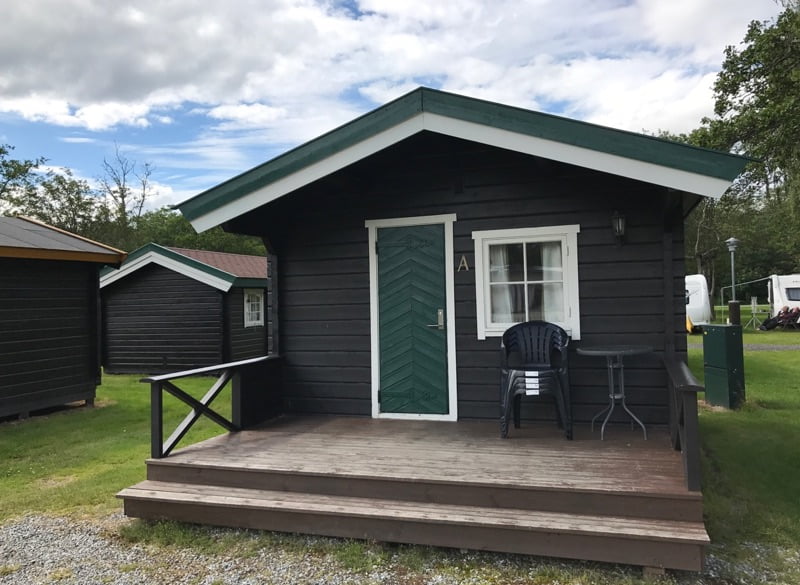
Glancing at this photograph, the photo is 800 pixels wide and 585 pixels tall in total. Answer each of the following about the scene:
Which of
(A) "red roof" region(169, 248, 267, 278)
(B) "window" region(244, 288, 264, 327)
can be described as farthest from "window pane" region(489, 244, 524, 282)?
(B) "window" region(244, 288, 264, 327)

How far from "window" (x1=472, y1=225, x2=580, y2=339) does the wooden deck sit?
873 mm

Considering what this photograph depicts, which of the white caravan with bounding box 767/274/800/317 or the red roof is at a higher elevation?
the red roof

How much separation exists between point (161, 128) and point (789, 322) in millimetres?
22420

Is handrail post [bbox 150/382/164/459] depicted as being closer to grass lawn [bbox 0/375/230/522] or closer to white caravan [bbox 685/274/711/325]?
grass lawn [bbox 0/375/230/522]

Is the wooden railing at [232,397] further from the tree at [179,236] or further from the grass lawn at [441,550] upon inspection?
the tree at [179,236]

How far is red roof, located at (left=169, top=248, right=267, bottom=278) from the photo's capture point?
10445 mm

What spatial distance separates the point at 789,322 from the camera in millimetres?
17406

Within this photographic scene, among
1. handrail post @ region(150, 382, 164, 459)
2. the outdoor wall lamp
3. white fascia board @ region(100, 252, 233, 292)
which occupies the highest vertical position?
white fascia board @ region(100, 252, 233, 292)

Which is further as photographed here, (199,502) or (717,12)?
(717,12)

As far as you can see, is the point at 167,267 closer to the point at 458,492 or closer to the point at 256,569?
the point at 256,569

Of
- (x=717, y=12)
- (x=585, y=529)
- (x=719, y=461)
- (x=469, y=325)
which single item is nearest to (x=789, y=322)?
(x=717, y=12)

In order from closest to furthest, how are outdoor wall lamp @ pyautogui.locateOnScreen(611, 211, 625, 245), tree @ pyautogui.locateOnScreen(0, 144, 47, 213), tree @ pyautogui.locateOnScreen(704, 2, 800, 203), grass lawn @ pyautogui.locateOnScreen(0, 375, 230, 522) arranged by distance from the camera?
1. grass lawn @ pyautogui.locateOnScreen(0, 375, 230, 522)
2. outdoor wall lamp @ pyautogui.locateOnScreen(611, 211, 625, 245)
3. tree @ pyautogui.locateOnScreen(704, 2, 800, 203)
4. tree @ pyautogui.locateOnScreen(0, 144, 47, 213)

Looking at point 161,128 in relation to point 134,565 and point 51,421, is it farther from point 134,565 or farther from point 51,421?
point 134,565

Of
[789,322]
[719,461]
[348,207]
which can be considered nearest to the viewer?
[719,461]
